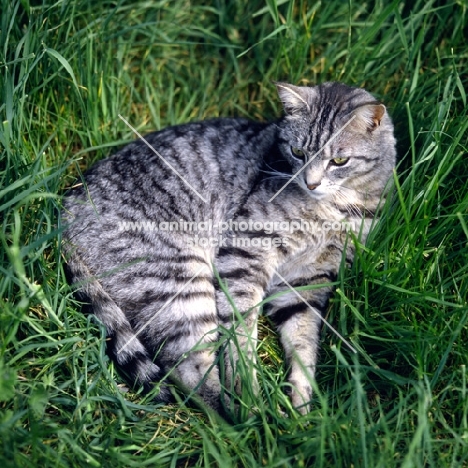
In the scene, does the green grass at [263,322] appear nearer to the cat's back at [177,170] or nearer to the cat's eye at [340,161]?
the cat's back at [177,170]

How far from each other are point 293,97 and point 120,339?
134 cm

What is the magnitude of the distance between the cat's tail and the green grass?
2.8 inches

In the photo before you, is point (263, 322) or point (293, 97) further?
point (263, 322)

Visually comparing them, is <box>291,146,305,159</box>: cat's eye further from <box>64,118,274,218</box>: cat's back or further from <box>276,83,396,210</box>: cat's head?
<box>64,118,274,218</box>: cat's back

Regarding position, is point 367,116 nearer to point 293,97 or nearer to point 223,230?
point 293,97

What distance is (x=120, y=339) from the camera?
8.17 ft

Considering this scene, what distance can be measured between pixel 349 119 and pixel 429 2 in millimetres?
1091

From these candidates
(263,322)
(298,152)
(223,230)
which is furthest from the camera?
(263,322)

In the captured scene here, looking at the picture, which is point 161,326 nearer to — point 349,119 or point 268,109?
point 349,119

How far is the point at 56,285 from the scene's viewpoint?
98.1 inches

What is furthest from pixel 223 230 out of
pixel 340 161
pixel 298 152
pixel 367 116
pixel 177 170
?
pixel 367 116

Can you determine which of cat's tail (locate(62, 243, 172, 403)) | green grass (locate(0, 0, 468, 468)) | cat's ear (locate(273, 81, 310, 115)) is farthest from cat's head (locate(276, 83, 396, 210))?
cat's tail (locate(62, 243, 172, 403))

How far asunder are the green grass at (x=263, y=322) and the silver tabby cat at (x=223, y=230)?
116mm

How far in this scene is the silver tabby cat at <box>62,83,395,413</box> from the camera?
2.58m
